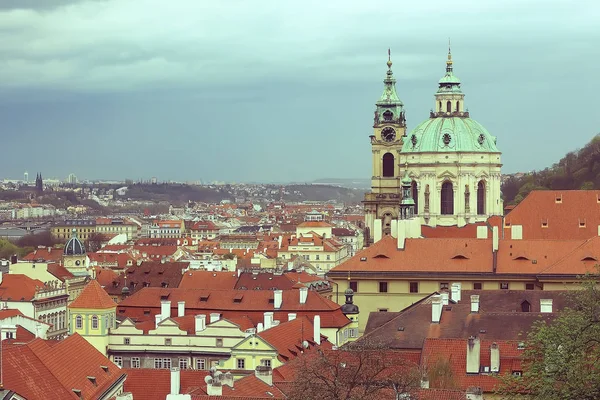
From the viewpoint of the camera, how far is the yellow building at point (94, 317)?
233 ft

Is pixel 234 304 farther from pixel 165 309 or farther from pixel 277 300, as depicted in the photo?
pixel 165 309

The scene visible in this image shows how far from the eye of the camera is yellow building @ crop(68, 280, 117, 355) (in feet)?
233

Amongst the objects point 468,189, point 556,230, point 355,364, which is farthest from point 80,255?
point 355,364

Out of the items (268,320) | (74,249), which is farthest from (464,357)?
(74,249)

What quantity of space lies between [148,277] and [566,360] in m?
75.7

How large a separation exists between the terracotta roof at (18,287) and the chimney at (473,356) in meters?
58.2

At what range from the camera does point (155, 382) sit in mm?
53062

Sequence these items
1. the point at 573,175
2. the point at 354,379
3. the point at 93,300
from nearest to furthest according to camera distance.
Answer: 1. the point at 354,379
2. the point at 93,300
3. the point at 573,175

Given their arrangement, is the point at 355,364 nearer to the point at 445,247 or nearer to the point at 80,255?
the point at 445,247

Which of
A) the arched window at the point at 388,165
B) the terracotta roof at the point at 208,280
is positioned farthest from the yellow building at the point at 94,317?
the arched window at the point at 388,165

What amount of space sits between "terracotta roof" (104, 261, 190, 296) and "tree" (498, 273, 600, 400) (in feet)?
227

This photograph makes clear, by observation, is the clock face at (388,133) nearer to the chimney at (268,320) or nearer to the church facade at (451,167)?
the church facade at (451,167)

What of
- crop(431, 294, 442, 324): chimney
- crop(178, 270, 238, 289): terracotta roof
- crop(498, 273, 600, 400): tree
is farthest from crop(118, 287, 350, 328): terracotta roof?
crop(498, 273, 600, 400): tree

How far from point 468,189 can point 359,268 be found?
4308 cm
